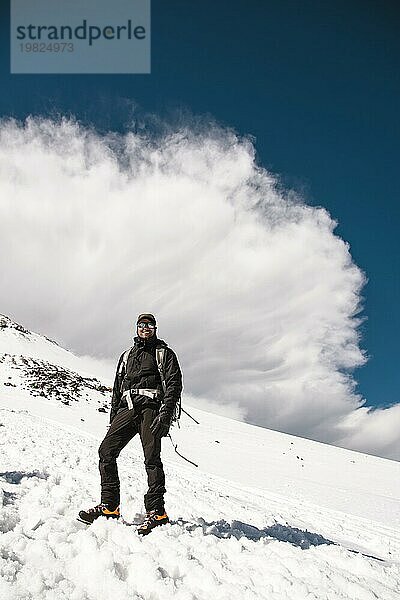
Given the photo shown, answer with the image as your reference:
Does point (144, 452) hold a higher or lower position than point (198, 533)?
higher

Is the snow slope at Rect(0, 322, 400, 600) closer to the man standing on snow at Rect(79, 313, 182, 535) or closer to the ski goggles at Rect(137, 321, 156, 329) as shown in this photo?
the man standing on snow at Rect(79, 313, 182, 535)

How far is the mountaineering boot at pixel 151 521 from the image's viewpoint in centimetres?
494

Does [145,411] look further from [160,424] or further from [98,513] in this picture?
[98,513]

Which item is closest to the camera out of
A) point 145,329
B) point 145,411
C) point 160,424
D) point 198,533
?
point 198,533

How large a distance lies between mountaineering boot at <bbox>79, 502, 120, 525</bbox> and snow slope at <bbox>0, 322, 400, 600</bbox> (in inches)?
4.8

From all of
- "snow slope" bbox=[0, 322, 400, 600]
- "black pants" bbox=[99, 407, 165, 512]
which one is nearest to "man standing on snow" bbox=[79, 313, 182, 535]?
"black pants" bbox=[99, 407, 165, 512]

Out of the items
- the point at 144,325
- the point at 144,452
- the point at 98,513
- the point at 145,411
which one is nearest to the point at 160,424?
the point at 145,411

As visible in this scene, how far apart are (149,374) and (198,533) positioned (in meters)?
2.08

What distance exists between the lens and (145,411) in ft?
18.7

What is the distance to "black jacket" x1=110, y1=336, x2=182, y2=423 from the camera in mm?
5723

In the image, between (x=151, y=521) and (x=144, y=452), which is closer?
(x=151, y=521)

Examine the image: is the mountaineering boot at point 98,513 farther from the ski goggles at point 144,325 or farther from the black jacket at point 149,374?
the ski goggles at point 144,325

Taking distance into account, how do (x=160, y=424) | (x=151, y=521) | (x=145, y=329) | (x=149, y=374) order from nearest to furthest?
(x=151, y=521) < (x=160, y=424) < (x=149, y=374) < (x=145, y=329)

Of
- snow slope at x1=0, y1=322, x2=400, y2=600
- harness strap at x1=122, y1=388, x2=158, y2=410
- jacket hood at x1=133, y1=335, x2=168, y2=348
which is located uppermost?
jacket hood at x1=133, y1=335, x2=168, y2=348
